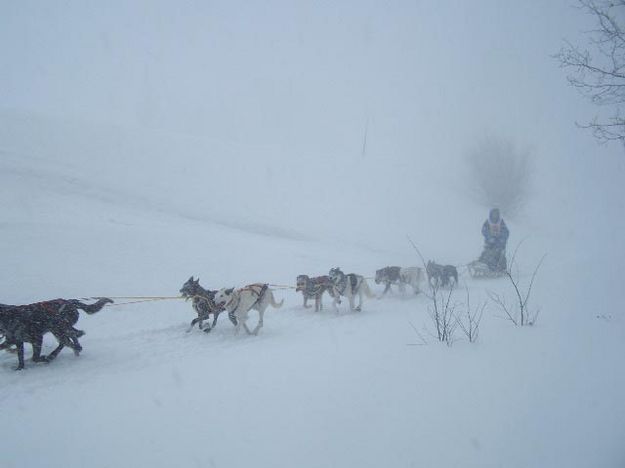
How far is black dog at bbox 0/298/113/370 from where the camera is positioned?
454cm

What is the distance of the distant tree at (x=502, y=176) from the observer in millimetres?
30328

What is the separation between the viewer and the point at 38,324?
4707 mm

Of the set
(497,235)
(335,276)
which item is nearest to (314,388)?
(335,276)

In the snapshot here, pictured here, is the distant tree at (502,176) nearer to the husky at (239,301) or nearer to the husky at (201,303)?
the husky at (239,301)

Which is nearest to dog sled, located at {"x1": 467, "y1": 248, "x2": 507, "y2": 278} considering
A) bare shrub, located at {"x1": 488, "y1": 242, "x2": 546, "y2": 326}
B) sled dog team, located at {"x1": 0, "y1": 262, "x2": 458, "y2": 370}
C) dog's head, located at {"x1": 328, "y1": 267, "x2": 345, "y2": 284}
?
sled dog team, located at {"x1": 0, "y1": 262, "x2": 458, "y2": 370}

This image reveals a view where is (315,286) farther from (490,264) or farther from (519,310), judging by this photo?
(490,264)

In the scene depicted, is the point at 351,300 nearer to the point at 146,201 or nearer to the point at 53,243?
the point at 53,243

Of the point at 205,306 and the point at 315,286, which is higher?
the point at 315,286

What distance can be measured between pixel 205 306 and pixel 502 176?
30.7 meters

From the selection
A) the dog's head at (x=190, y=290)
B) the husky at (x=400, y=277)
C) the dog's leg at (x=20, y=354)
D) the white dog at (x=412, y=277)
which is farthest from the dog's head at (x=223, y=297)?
the white dog at (x=412, y=277)

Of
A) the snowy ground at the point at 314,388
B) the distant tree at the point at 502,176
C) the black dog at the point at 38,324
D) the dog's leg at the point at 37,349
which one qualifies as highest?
the distant tree at the point at 502,176

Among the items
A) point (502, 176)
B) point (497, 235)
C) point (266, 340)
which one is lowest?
point (266, 340)

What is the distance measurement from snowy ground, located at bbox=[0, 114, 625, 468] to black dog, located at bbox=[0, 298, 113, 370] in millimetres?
242

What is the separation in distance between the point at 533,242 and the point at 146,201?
2306 centimetres
